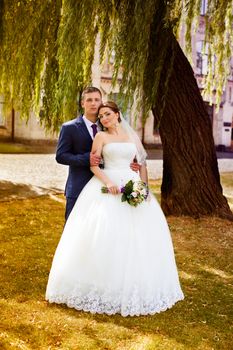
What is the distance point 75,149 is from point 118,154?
559 mm

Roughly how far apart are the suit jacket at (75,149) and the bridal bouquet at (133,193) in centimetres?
60

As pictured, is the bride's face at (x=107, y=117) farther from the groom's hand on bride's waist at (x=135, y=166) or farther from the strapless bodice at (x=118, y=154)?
the groom's hand on bride's waist at (x=135, y=166)

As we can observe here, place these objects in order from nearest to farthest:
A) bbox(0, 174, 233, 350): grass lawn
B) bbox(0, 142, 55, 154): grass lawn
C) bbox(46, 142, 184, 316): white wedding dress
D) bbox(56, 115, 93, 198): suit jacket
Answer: bbox(0, 174, 233, 350): grass lawn < bbox(46, 142, 184, 316): white wedding dress < bbox(56, 115, 93, 198): suit jacket < bbox(0, 142, 55, 154): grass lawn

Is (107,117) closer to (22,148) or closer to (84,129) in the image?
(84,129)

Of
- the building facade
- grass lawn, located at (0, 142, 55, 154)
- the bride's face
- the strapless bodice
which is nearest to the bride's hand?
the strapless bodice

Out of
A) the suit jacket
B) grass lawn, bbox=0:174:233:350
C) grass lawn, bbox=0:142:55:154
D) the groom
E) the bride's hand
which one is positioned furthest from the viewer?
grass lawn, bbox=0:142:55:154

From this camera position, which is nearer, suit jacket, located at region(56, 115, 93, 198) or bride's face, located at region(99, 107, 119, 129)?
bride's face, located at region(99, 107, 119, 129)

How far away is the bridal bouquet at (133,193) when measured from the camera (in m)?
4.02

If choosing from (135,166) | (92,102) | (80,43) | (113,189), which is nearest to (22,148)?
(80,43)

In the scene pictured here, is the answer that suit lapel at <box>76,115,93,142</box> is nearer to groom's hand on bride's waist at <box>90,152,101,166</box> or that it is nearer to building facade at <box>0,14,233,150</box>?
groom's hand on bride's waist at <box>90,152,101,166</box>

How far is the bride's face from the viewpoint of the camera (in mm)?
4208

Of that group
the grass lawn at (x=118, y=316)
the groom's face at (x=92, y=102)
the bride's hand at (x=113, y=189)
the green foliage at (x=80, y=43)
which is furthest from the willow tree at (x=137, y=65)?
the bride's hand at (x=113, y=189)

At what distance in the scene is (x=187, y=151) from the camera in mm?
7438

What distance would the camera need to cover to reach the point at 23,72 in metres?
6.67
